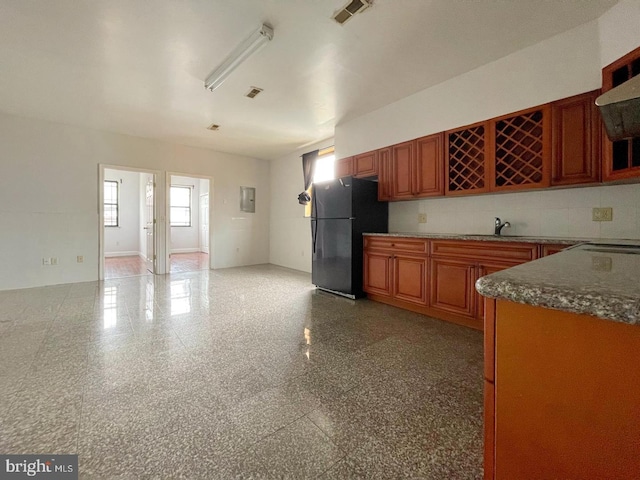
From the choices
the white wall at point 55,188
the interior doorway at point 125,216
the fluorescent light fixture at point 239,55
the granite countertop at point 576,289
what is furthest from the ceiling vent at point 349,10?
the interior doorway at point 125,216

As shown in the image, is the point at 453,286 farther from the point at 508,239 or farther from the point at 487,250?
the point at 508,239

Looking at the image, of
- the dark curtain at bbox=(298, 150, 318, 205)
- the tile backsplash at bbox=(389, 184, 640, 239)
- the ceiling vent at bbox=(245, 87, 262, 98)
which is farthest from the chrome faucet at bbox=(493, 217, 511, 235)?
the dark curtain at bbox=(298, 150, 318, 205)

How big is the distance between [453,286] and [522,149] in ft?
4.80

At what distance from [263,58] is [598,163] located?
3081mm

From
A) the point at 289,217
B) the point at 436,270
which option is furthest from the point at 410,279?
the point at 289,217

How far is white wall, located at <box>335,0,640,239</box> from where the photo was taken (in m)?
2.19

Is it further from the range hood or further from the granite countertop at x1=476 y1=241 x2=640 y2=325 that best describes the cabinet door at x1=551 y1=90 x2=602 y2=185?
the granite countertop at x1=476 y1=241 x2=640 y2=325

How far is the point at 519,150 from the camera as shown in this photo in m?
2.62

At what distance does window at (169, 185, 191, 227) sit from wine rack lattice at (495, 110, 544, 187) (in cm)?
897

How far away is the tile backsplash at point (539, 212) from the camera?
2218 mm

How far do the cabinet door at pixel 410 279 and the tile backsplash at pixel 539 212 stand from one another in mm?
584

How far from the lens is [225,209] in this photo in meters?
6.38

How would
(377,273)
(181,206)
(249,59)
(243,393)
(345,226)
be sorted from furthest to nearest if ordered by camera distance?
1. (181,206)
2. (345,226)
3. (377,273)
4. (249,59)
5. (243,393)

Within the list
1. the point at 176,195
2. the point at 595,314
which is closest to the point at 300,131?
the point at 595,314
